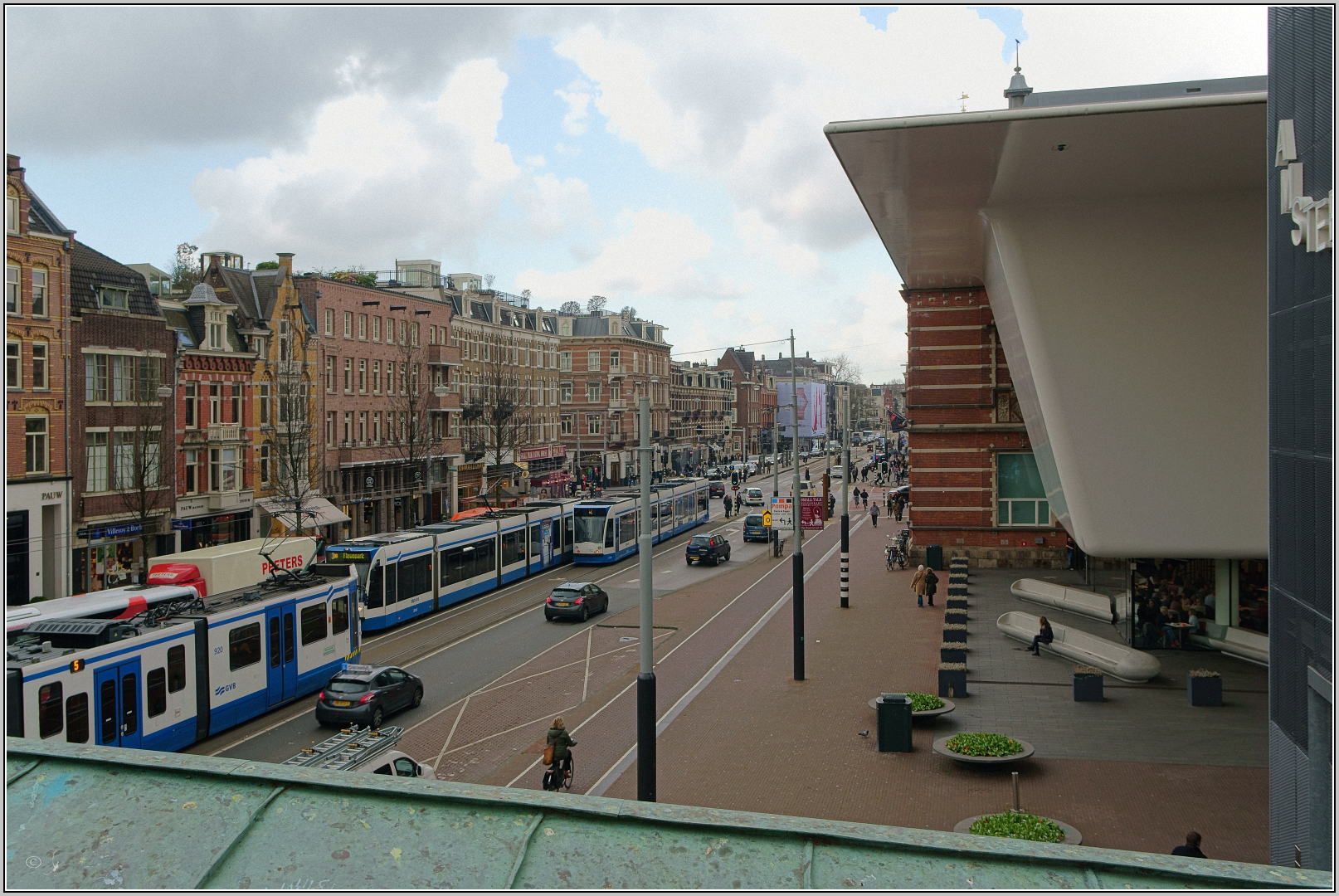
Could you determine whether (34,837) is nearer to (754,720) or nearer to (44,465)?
(754,720)

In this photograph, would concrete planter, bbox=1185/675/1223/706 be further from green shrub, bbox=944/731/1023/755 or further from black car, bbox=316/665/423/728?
black car, bbox=316/665/423/728

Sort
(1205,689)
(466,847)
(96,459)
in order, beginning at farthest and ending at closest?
1. (96,459)
2. (1205,689)
3. (466,847)

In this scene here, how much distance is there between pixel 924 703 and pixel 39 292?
30.7 meters

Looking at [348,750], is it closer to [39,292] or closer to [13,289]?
[13,289]

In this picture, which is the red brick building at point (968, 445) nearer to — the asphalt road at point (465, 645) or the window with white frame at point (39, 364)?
the asphalt road at point (465, 645)

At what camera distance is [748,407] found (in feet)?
461

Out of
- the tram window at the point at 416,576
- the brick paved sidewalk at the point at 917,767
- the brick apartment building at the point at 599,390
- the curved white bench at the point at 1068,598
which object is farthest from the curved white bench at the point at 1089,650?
the brick apartment building at the point at 599,390

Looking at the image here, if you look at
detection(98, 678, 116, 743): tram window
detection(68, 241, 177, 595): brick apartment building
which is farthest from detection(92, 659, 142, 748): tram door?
detection(68, 241, 177, 595): brick apartment building

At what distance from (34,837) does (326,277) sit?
49.1 metres

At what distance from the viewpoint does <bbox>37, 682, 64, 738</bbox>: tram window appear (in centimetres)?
1361

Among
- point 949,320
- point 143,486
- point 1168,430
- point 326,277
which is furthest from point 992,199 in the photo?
point 326,277

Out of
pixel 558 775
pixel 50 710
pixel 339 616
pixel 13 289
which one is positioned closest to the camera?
pixel 50 710

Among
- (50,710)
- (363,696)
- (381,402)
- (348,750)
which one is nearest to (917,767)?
(348,750)

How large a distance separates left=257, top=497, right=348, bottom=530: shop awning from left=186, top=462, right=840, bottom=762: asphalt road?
11208 millimetres
